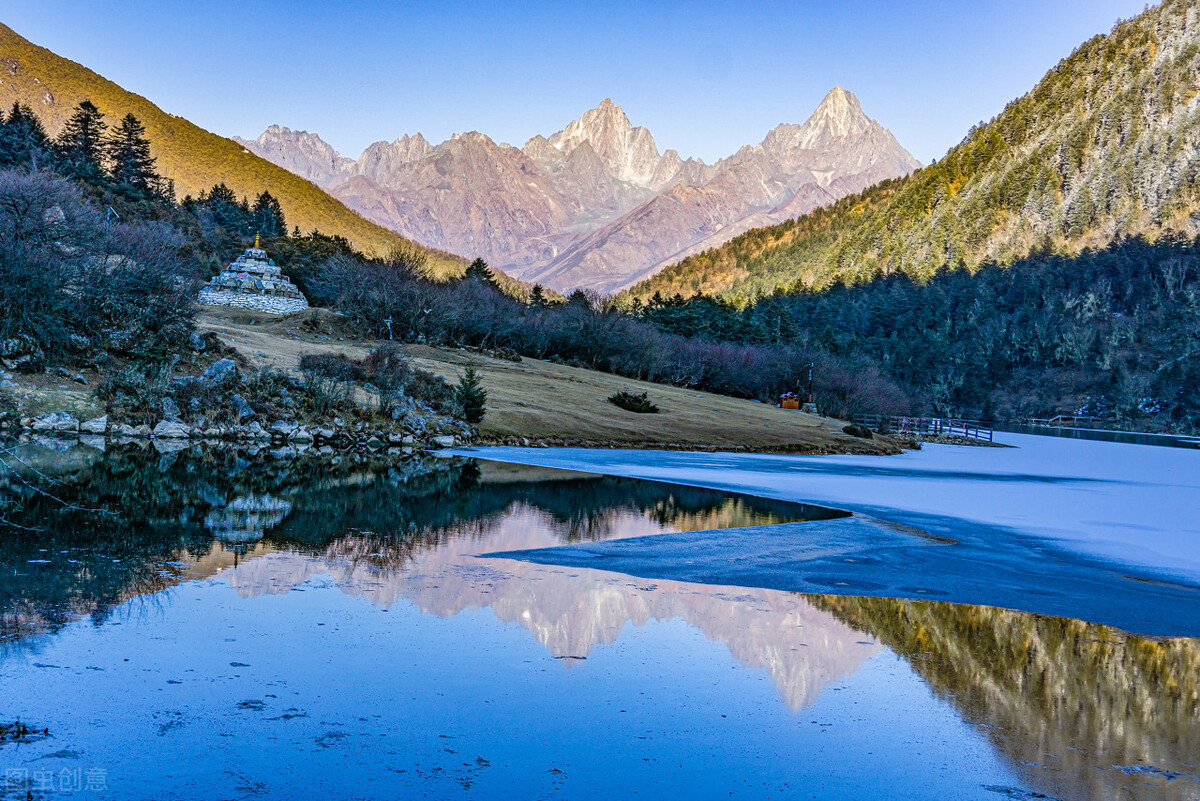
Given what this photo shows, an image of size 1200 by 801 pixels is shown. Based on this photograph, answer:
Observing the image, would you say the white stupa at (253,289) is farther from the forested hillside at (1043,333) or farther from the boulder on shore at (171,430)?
the forested hillside at (1043,333)

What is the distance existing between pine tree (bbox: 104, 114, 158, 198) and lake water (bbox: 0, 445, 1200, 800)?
117 m

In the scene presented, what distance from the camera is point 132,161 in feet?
402

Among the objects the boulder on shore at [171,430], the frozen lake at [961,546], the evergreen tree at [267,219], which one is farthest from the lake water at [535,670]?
the evergreen tree at [267,219]

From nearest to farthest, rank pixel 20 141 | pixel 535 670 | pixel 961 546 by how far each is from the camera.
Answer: pixel 535 670 < pixel 961 546 < pixel 20 141

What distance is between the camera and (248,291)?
82.2 metres

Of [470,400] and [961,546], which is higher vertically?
[470,400]

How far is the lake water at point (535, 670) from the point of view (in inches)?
273

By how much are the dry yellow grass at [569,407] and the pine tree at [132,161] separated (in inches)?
2204

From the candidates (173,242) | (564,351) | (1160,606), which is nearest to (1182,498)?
(1160,606)

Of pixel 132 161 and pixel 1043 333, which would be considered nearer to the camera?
pixel 132 161

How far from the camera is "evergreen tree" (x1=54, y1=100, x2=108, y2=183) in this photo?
100 meters

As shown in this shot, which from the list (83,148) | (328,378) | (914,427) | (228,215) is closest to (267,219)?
(228,215)

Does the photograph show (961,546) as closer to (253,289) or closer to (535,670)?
(535,670)

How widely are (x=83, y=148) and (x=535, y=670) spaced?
12839cm
